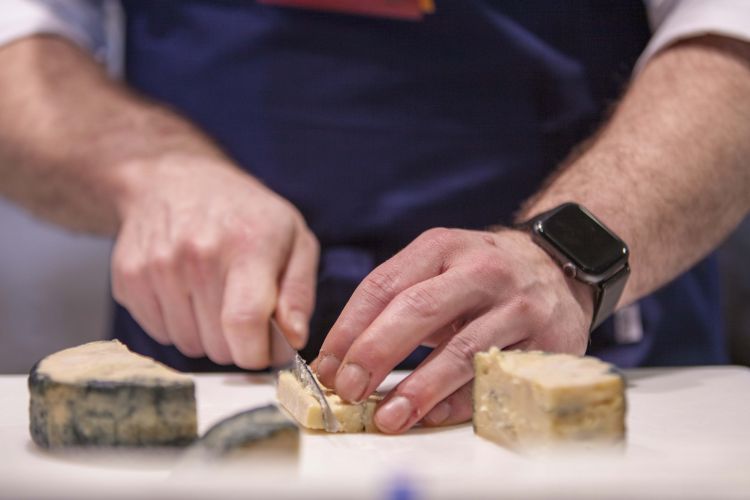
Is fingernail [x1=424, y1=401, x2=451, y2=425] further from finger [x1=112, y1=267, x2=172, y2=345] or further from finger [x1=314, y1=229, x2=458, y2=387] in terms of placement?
finger [x1=112, y1=267, x2=172, y2=345]

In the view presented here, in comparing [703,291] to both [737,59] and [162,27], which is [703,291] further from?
[162,27]

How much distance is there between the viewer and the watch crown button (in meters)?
0.84

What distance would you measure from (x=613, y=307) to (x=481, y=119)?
310 millimetres

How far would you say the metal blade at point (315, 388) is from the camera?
74 centimetres

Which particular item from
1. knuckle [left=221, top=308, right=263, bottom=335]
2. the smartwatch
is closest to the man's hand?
knuckle [left=221, top=308, right=263, bottom=335]

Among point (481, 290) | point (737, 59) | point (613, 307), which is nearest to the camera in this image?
point (481, 290)

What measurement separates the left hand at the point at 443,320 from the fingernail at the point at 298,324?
0.14 meters

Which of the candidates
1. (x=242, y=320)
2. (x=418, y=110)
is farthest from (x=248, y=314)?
(x=418, y=110)

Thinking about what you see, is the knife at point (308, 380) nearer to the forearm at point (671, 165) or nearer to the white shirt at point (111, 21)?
the forearm at point (671, 165)

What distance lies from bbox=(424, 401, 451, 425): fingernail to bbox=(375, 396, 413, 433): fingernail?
27 mm

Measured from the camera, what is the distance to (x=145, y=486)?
0.36 metres

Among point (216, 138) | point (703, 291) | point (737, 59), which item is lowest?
point (703, 291)

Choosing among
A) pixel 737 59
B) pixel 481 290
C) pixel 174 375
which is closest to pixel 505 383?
pixel 481 290

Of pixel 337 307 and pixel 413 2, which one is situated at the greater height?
pixel 413 2
